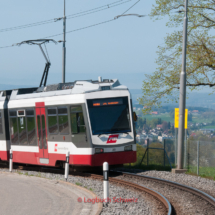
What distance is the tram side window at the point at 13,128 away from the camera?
62.1 ft

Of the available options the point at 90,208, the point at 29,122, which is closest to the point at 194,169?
the point at 29,122

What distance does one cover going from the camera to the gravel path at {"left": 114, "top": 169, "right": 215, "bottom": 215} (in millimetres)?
10067

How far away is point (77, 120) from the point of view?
1540cm

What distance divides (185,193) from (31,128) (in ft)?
25.9

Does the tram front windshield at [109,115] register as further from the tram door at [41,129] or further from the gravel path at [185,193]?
the tram door at [41,129]

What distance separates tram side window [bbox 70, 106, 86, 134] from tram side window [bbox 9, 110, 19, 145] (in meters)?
4.23

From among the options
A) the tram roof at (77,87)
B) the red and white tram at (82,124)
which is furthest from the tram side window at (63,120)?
the tram roof at (77,87)

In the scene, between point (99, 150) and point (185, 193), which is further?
point (99, 150)

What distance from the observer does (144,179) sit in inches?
584

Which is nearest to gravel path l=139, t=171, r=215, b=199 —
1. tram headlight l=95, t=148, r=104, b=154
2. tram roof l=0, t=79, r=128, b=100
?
tram headlight l=95, t=148, r=104, b=154

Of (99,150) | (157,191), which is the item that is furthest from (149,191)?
(99,150)

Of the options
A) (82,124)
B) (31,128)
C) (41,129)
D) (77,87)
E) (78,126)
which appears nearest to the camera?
(82,124)

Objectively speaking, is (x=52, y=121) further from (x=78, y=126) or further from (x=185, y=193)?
(x=185, y=193)

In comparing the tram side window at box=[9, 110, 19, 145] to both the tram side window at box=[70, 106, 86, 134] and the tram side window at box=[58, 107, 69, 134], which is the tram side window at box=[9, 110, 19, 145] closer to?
the tram side window at box=[58, 107, 69, 134]
